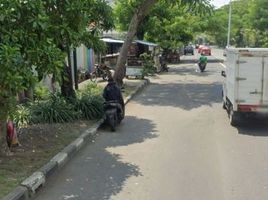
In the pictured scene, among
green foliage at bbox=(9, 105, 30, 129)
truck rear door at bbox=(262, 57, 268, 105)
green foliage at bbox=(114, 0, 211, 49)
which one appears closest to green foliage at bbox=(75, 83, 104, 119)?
green foliage at bbox=(9, 105, 30, 129)

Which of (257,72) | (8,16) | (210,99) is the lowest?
(210,99)

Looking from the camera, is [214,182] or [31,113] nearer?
[214,182]

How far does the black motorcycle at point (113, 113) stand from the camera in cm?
1380

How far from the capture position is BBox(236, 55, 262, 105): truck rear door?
13312 millimetres

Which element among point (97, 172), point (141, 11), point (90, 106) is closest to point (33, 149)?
point (97, 172)

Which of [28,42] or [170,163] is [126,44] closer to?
[170,163]

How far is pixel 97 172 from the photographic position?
30.6 ft

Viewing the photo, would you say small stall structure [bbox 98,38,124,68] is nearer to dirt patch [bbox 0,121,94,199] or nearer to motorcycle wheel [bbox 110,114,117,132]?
motorcycle wheel [bbox 110,114,117,132]

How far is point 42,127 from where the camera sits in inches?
506

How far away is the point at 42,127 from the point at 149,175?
462cm

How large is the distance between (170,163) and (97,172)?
1.47 m

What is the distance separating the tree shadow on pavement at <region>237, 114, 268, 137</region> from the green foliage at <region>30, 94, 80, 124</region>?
4.54 metres

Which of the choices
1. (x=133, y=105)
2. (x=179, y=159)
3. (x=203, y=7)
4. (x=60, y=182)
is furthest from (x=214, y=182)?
(x=203, y=7)

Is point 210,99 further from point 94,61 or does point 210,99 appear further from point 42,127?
point 94,61
